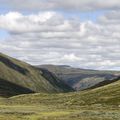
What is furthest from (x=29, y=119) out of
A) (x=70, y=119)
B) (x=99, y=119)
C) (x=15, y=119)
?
(x=99, y=119)

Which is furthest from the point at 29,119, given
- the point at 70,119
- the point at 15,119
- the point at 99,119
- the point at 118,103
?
the point at 118,103

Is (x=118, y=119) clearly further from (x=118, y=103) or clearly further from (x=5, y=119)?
(x=118, y=103)

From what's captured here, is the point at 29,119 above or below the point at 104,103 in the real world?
below

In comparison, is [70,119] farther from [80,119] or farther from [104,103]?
[104,103]

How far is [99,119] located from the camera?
10162 centimetres

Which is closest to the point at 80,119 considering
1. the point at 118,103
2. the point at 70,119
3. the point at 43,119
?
the point at 70,119

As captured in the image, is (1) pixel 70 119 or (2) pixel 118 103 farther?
(2) pixel 118 103

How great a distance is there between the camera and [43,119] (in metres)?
100

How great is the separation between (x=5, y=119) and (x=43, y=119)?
9.72 meters

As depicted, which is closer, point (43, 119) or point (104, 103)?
point (43, 119)

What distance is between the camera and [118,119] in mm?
101500

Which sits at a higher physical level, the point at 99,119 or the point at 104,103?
the point at 104,103

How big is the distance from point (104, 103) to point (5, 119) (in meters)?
108

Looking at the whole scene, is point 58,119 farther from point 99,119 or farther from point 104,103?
point 104,103
